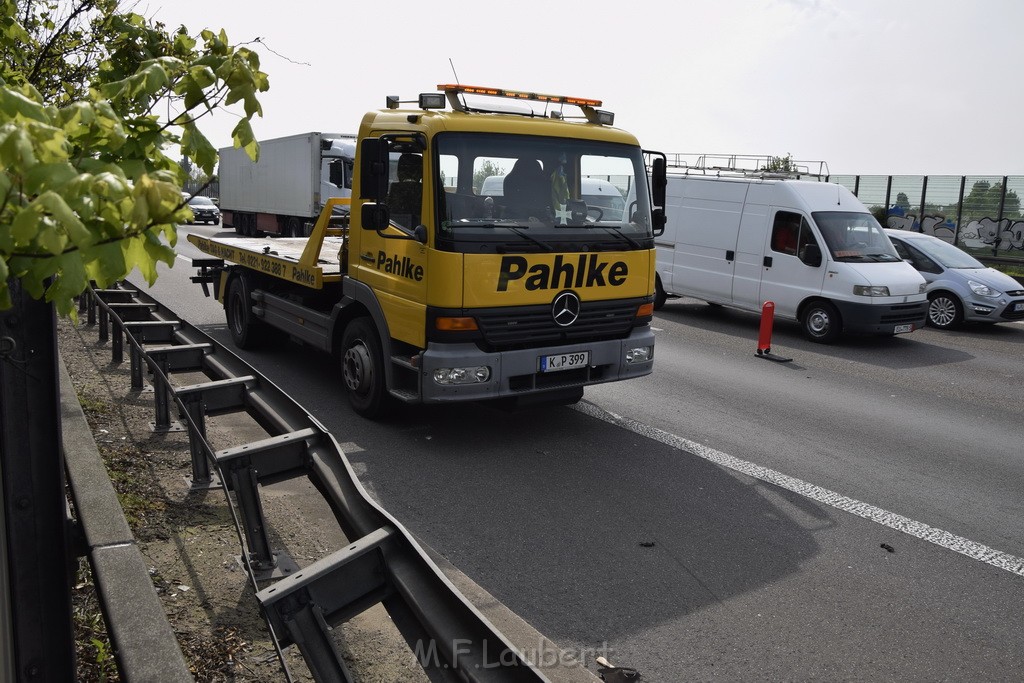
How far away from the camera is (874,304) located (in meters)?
12.2

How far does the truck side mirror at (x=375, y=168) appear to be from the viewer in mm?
6629

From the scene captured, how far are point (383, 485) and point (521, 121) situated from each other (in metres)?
3.16

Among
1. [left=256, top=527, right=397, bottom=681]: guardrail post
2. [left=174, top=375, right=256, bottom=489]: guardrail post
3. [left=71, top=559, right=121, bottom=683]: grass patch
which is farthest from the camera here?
[left=174, top=375, right=256, bottom=489]: guardrail post

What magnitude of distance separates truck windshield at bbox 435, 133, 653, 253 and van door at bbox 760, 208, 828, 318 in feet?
20.6

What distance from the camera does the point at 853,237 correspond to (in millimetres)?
13039

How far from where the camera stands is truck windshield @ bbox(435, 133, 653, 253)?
21.5 ft

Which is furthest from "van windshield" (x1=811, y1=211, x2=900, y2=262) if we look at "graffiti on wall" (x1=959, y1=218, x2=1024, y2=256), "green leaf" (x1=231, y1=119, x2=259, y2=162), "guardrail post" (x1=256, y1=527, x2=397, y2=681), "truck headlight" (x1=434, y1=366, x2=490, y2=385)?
"graffiti on wall" (x1=959, y1=218, x2=1024, y2=256)

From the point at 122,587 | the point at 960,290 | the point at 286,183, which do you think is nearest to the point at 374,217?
the point at 122,587

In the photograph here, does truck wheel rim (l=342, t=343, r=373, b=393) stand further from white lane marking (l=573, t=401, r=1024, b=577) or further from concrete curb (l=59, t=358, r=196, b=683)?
concrete curb (l=59, t=358, r=196, b=683)

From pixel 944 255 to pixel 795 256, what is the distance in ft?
13.6

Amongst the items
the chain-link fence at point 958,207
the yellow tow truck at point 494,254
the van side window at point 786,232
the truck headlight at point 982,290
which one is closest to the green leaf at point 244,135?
the yellow tow truck at point 494,254

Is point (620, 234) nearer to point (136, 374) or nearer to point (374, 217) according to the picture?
point (374, 217)

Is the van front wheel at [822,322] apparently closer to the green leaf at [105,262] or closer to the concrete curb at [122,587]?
the concrete curb at [122,587]

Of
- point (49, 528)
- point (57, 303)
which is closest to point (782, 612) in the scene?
point (49, 528)
